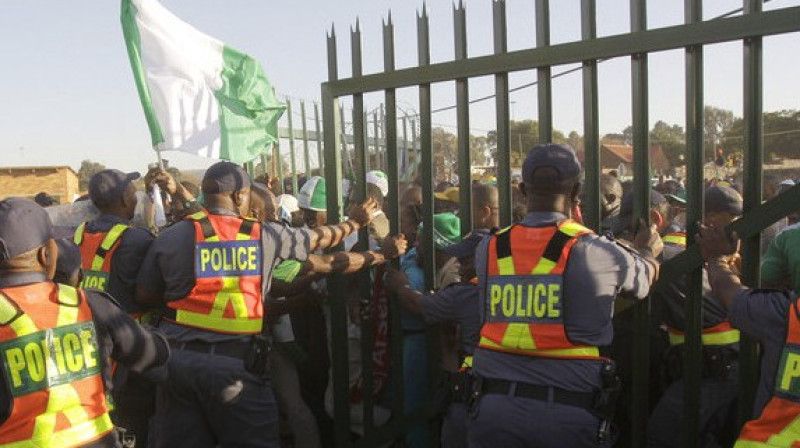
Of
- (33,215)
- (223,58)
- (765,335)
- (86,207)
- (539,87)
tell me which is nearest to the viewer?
(765,335)

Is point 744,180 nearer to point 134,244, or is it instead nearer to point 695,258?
point 695,258

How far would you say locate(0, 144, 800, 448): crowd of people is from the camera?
247 centimetres

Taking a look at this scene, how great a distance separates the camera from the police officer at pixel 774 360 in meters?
2.23

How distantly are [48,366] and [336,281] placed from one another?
180 cm

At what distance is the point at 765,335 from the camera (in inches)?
92.7

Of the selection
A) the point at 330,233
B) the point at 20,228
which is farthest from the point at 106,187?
the point at 20,228

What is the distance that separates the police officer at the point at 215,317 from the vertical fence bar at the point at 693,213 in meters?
2.03

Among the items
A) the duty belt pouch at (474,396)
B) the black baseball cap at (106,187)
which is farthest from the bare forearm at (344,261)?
the black baseball cap at (106,187)

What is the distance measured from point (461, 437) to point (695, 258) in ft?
4.68

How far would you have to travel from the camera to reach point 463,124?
11.2 feet

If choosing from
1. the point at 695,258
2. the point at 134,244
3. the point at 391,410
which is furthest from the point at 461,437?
the point at 134,244

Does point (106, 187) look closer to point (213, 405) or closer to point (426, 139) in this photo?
point (213, 405)

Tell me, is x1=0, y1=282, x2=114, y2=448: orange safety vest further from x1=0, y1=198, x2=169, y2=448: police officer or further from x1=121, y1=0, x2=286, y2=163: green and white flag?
x1=121, y1=0, x2=286, y2=163: green and white flag

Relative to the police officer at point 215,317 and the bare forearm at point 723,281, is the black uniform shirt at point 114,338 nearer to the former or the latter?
the police officer at point 215,317
